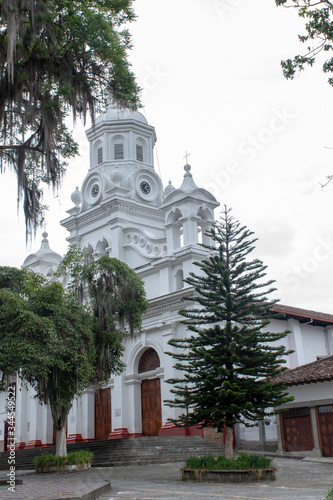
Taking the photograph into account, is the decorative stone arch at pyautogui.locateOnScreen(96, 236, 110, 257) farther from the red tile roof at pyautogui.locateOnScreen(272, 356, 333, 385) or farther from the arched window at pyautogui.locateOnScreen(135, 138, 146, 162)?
the red tile roof at pyautogui.locateOnScreen(272, 356, 333, 385)

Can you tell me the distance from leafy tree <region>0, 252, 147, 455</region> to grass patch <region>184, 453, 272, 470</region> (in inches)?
193

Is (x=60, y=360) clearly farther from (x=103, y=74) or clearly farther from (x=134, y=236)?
(x=134, y=236)

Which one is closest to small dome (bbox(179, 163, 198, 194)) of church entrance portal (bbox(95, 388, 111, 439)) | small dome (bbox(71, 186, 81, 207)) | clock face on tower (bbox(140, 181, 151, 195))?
clock face on tower (bbox(140, 181, 151, 195))

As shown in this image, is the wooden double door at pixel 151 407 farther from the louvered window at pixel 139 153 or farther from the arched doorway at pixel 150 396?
the louvered window at pixel 139 153

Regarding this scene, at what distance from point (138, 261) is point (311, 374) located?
11.2m

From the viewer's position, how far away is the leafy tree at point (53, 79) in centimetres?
1264

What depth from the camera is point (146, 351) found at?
27.4 m

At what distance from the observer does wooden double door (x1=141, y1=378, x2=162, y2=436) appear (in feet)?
84.9

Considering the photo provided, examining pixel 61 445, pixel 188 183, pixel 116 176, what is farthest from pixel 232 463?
pixel 116 176

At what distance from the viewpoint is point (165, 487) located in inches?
506

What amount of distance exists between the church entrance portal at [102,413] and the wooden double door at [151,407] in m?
2.27

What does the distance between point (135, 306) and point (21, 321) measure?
4.44 metres

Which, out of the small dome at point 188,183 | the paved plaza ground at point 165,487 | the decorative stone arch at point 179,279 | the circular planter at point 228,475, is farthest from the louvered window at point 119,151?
the circular planter at point 228,475

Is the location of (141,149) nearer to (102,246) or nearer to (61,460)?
(102,246)
